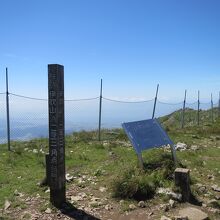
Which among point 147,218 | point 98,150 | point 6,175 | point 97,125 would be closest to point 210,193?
point 147,218

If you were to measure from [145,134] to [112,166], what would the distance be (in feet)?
4.69

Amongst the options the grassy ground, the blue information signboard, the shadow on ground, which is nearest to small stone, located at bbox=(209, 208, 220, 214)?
the grassy ground

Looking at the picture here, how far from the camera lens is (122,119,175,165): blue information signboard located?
26.0ft

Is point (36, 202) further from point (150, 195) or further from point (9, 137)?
point (9, 137)

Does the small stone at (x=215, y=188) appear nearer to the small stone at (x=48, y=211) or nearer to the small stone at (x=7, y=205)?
the small stone at (x=48, y=211)

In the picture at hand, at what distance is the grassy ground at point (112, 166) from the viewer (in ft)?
22.0

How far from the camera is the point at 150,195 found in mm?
6512

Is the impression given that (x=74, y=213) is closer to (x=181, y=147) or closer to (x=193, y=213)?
(x=193, y=213)

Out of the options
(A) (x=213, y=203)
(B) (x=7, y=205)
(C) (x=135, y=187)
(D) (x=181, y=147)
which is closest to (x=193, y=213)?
(A) (x=213, y=203)

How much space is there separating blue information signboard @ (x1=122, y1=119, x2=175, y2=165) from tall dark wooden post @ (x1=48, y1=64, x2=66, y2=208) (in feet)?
6.95

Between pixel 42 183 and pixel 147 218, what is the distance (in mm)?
2671

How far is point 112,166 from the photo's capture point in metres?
9.08

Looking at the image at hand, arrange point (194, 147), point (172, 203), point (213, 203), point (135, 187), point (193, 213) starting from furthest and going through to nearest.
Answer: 1. point (194, 147)
2. point (135, 187)
3. point (213, 203)
4. point (172, 203)
5. point (193, 213)

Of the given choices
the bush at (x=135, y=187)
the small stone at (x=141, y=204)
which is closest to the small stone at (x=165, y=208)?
the small stone at (x=141, y=204)
